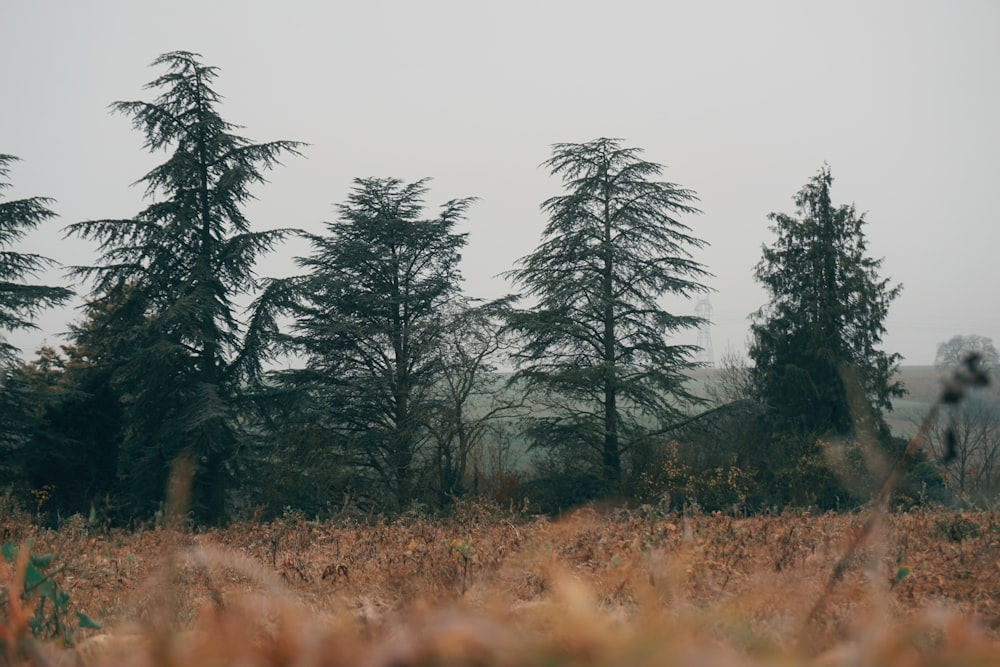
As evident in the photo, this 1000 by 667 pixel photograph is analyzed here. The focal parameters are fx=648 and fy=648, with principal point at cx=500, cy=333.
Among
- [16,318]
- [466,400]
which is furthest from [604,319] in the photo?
[16,318]

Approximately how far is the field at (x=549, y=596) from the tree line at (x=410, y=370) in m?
11.4

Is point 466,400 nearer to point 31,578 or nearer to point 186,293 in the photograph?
point 186,293

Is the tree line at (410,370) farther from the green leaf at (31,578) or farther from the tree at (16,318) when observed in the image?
the green leaf at (31,578)

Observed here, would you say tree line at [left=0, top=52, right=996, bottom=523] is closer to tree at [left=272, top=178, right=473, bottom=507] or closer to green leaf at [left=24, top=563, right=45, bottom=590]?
tree at [left=272, top=178, right=473, bottom=507]

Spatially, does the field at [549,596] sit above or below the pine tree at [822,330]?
below

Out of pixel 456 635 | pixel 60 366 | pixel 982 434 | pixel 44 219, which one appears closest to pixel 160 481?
pixel 44 219

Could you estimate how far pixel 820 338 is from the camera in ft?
74.8

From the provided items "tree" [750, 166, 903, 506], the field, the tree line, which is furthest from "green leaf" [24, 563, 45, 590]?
"tree" [750, 166, 903, 506]

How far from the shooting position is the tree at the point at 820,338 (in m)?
22.1

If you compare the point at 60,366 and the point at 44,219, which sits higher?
the point at 44,219

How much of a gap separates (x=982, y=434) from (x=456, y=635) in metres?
36.6

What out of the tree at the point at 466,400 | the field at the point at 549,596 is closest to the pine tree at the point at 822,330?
the tree at the point at 466,400

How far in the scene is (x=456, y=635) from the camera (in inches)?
22.9

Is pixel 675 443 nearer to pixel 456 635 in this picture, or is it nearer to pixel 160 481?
pixel 160 481
